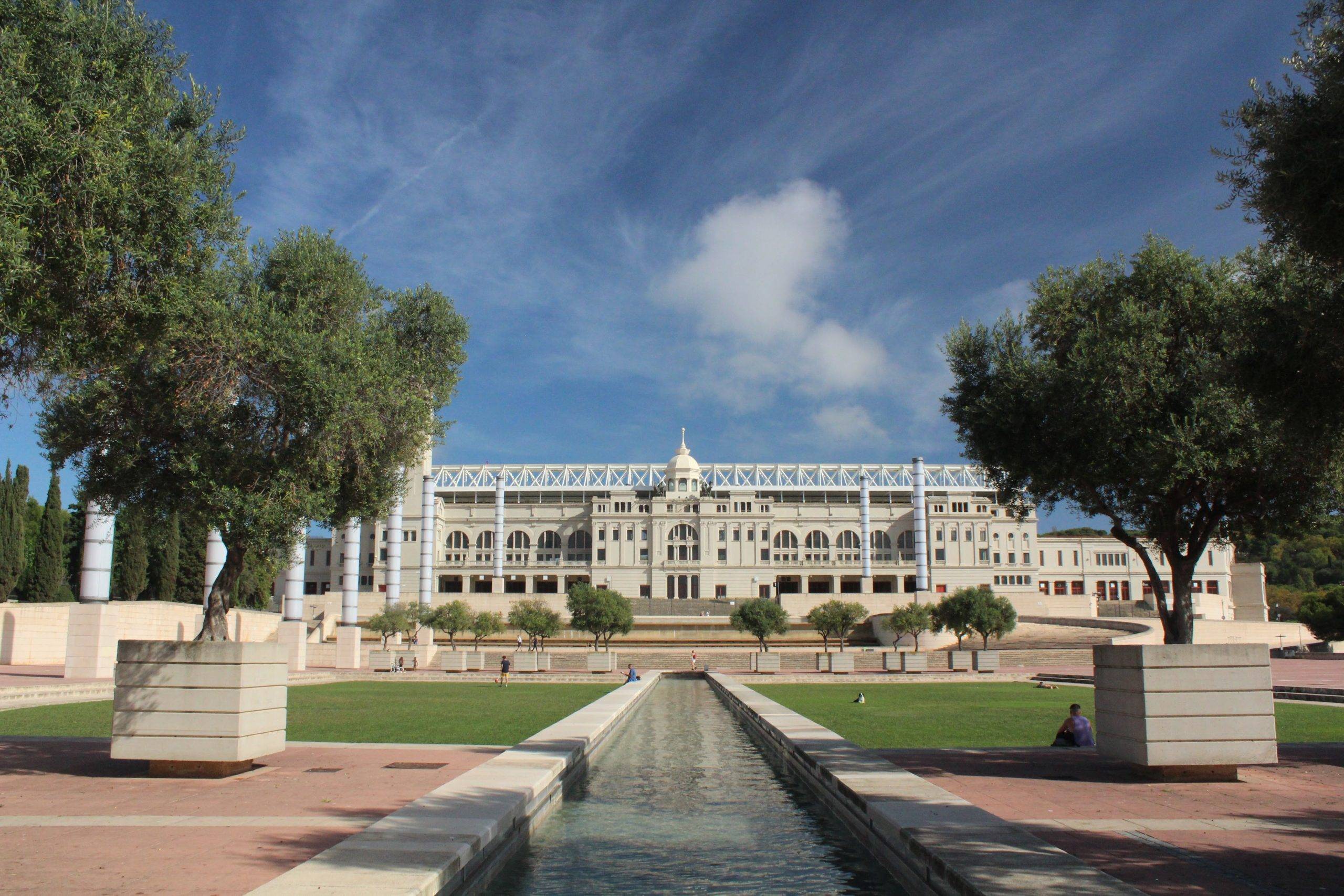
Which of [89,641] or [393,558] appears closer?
[89,641]

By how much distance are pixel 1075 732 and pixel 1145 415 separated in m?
5.65

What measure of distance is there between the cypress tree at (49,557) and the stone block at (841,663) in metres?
43.2

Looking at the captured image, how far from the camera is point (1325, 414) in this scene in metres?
9.73

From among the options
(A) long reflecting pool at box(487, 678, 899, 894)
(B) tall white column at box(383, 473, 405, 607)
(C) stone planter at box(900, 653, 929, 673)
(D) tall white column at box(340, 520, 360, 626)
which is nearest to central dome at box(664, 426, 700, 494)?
(B) tall white column at box(383, 473, 405, 607)

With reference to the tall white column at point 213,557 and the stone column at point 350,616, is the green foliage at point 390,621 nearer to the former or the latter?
the stone column at point 350,616

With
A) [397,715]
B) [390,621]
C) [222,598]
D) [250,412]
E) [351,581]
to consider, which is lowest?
[397,715]

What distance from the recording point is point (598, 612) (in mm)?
58438

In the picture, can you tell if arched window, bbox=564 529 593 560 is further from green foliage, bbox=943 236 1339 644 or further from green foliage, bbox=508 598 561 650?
green foliage, bbox=943 236 1339 644

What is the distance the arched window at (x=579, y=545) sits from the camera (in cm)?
11112

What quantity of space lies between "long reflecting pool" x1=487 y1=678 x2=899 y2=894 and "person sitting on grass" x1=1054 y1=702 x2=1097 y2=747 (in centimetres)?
472

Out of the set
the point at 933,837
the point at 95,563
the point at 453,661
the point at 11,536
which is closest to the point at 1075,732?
the point at 933,837

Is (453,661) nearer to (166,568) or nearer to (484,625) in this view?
(484,625)

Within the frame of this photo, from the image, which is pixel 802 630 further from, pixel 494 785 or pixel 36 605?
pixel 494 785

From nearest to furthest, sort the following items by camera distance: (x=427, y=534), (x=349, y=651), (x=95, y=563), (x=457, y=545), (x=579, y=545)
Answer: (x=95, y=563), (x=349, y=651), (x=427, y=534), (x=579, y=545), (x=457, y=545)
